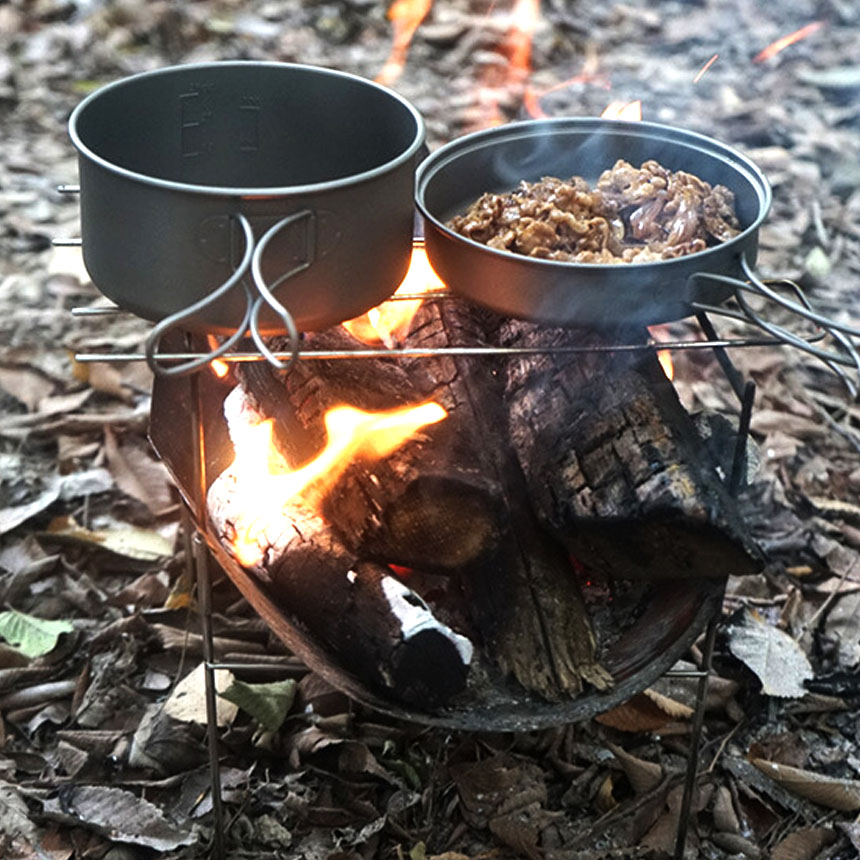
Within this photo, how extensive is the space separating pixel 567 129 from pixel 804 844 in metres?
1.36

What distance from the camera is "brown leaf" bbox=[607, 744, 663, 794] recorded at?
2295 mm

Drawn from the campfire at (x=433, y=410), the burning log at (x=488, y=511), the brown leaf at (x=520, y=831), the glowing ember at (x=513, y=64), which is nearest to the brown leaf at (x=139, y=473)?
the campfire at (x=433, y=410)

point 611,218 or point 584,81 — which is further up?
point 611,218

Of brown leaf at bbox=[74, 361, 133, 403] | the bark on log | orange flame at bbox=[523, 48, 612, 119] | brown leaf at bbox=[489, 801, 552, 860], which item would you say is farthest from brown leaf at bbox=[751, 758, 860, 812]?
orange flame at bbox=[523, 48, 612, 119]

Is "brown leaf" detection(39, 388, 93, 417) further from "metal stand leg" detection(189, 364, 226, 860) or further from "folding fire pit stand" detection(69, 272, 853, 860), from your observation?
"metal stand leg" detection(189, 364, 226, 860)

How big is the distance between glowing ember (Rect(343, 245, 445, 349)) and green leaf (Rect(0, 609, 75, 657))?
906mm

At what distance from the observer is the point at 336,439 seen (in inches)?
78.8

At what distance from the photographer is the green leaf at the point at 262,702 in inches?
91.0

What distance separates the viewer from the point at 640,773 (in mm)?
2307

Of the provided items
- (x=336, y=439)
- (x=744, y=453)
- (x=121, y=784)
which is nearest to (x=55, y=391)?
(x=121, y=784)

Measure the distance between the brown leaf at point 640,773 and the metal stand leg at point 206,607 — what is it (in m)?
0.76

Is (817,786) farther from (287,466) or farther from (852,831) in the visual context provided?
(287,466)

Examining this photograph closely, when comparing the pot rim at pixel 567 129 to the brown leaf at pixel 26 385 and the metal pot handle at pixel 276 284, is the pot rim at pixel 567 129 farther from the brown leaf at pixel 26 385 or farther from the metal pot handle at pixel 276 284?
the brown leaf at pixel 26 385

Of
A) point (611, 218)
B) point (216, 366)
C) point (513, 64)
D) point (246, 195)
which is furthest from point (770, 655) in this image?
point (513, 64)
